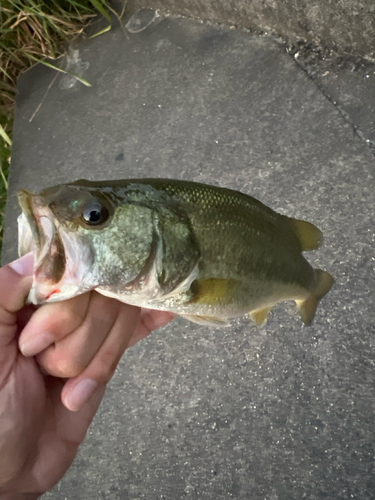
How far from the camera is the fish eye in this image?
1.09 m

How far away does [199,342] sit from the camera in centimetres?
231

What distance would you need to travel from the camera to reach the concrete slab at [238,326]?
203 cm

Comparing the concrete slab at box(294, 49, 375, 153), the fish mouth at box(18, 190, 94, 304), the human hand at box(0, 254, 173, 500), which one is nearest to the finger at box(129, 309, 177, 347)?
the human hand at box(0, 254, 173, 500)

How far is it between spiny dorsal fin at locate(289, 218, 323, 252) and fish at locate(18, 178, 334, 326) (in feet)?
0.34

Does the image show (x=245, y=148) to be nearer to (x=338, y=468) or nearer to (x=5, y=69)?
(x=338, y=468)

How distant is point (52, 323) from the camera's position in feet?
3.75

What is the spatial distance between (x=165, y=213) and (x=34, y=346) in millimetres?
506

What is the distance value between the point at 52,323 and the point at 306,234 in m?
0.97

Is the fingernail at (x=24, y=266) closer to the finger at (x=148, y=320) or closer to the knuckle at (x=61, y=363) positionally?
the knuckle at (x=61, y=363)

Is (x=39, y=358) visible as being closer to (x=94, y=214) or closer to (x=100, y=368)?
(x=100, y=368)

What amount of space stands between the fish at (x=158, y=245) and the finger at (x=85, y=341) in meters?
0.07

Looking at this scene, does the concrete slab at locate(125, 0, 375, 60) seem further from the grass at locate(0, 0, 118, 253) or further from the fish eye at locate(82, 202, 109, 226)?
the fish eye at locate(82, 202, 109, 226)

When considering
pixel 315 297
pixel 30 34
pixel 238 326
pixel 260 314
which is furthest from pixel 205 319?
pixel 30 34

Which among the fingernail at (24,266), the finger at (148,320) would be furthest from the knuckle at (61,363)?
the finger at (148,320)
